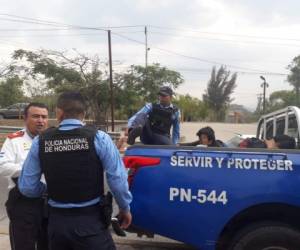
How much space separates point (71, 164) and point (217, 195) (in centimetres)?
121

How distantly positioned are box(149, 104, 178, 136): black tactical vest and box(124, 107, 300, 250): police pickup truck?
1920 mm

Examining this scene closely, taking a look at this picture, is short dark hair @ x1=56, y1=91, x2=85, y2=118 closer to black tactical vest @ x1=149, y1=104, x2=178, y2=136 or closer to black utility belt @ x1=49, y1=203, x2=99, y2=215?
black utility belt @ x1=49, y1=203, x2=99, y2=215

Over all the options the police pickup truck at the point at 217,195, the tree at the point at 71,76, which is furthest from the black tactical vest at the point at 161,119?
the tree at the point at 71,76

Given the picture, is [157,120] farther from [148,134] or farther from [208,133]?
[208,133]

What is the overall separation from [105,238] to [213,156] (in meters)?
1.09

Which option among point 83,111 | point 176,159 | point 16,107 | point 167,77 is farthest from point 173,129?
point 16,107

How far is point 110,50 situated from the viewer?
2620 centimetres

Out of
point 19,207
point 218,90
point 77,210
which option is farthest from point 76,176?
point 218,90

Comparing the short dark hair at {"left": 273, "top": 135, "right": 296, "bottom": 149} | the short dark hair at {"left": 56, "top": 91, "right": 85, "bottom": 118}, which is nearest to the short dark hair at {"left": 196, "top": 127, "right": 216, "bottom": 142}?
the short dark hair at {"left": 273, "top": 135, "right": 296, "bottom": 149}

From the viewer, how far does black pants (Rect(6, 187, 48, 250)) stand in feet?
12.0

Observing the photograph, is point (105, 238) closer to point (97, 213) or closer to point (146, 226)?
point (97, 213)

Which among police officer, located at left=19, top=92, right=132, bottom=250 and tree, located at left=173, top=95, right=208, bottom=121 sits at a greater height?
police officer, located at left=19, top=92, right=132, bottom=250

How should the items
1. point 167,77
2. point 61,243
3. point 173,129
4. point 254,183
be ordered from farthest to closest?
point 167,77 < point 173,129 < point 254,183 < point 61,243

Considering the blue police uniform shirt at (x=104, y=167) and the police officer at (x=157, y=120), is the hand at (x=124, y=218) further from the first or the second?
the police officer at (x=157, y=120)
